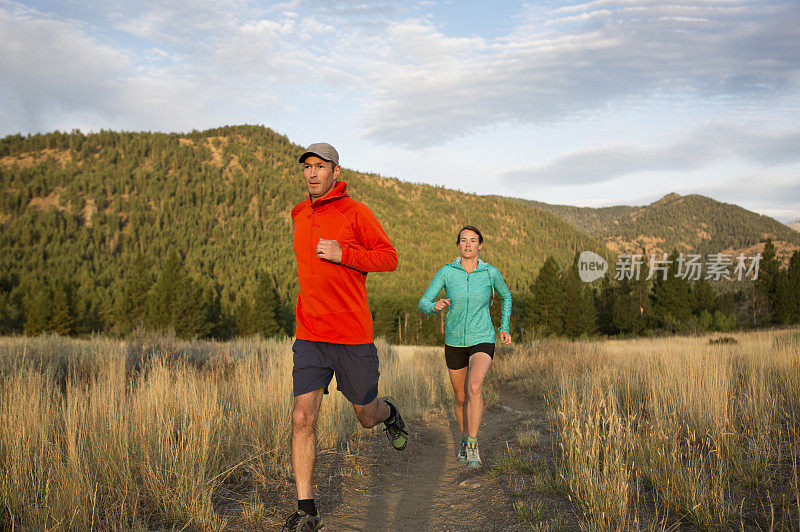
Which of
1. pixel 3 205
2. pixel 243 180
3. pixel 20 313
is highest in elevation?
pixel 243 180

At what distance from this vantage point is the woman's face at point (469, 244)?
493 cm

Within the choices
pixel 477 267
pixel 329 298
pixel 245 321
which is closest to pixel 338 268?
pixel 329 298

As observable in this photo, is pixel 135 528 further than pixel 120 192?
No

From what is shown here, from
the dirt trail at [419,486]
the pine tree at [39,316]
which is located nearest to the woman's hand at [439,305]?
the dirt trail at [419,486]

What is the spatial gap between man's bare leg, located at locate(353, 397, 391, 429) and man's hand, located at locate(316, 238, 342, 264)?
4.00ft

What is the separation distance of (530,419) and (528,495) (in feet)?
9.78

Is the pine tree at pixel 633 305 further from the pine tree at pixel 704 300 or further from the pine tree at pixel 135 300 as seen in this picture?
the pine tree at pixel 135 300

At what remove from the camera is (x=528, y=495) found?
12.4ft

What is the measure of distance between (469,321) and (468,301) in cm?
20

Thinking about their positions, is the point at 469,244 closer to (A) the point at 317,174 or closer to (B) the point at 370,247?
(B) the point at 370,247

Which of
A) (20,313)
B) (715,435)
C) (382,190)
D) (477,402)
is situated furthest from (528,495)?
(382,190)

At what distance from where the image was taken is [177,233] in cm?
13162

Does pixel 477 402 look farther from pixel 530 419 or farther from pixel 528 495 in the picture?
pixel 530 419

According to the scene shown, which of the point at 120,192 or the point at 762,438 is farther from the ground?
the point at 120,192
